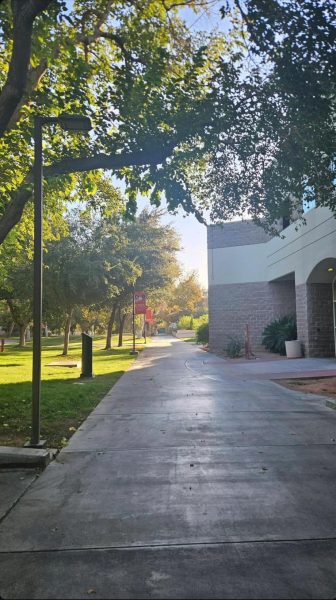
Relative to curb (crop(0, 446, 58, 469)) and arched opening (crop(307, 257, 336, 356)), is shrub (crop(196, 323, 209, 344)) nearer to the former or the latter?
arched opening (crop(307, 257, 336, 356))

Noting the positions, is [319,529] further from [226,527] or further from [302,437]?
[302,437]

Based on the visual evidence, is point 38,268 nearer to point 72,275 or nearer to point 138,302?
point 72,275

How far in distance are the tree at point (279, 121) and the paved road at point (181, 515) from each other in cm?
476

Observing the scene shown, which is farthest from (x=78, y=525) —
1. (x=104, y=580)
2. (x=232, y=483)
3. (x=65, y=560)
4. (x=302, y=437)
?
(x=302, y=437)

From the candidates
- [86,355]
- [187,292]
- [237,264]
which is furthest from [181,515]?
[187,292]

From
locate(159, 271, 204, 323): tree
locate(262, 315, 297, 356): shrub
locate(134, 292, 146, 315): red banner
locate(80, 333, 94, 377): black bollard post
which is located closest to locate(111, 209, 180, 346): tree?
locate(134, 292, 146, 315): red banner

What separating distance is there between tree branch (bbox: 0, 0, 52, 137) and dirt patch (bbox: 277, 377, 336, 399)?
813 cm

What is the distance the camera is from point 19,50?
5387 mm

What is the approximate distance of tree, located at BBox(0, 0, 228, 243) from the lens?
8.00 metres

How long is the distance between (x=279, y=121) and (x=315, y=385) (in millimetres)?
6374

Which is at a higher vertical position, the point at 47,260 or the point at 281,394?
the point at 47,260

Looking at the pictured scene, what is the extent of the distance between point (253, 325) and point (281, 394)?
15.3 m

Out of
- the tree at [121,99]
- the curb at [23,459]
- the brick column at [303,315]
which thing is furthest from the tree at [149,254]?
the curb at [23,459]

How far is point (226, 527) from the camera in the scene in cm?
387
